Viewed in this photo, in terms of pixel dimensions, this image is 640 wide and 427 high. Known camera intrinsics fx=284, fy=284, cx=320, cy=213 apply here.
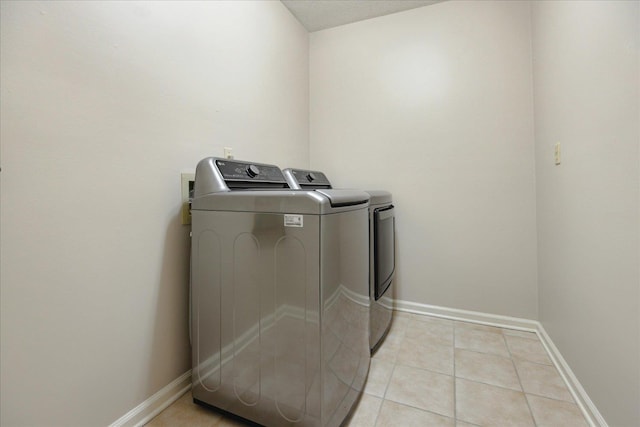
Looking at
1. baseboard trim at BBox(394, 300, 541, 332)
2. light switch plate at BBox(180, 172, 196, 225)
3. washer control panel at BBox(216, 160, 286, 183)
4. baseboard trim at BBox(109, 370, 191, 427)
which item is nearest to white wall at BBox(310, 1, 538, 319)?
baseboard trim at BBox(394, 300, 541, 332)

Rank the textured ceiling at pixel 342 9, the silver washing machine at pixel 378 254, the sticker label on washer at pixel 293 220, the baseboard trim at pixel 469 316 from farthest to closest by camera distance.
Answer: the textured ceiling at pixel 342 9 < the baseboard trim at pixel 469 316 < the silver washing machine at pixel 378 254 < the sticker label on washer at pixel 293 220

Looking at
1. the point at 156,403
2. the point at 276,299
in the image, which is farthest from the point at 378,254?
the point at 156,403

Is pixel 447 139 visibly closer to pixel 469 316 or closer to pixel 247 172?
pixel 469 316

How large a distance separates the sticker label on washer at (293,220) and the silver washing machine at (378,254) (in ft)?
2.01

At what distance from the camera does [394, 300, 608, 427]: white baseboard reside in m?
1.20

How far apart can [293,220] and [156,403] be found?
1.04 meters

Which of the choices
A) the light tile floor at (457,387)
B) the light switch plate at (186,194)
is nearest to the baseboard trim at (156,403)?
the light tile floor at (457,387)

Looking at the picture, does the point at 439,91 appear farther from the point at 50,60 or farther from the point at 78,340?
the point at 78,340

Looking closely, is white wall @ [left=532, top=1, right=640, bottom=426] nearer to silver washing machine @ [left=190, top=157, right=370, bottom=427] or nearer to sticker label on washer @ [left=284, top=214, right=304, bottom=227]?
silver washing machine @ [left=190, top=157, right=370, bottom=427]

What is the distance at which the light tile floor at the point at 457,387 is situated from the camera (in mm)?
1211

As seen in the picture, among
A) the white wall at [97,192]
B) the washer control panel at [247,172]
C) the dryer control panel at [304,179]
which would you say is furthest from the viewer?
the dryer control panel at [304,179]

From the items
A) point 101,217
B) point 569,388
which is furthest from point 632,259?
point 101,217

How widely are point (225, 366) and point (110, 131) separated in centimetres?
104

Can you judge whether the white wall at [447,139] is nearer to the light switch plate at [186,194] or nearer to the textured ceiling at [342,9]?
the textured ceiling at [342,9]
